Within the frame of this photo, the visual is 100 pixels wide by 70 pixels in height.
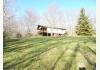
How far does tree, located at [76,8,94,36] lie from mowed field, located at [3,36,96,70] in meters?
0.07

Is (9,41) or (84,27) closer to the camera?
(9,41)

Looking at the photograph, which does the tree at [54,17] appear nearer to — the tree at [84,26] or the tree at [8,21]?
the tree at [84,26]

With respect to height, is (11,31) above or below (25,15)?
below

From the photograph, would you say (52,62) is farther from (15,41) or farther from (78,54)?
(15,41)

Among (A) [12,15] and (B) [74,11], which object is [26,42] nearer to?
(A) [12,15]

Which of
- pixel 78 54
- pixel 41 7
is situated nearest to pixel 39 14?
pixel 41 7

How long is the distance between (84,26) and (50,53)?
0.47 m

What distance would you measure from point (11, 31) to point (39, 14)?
0.34 m

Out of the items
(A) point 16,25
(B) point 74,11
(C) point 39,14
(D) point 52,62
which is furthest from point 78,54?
(A) point 16,25

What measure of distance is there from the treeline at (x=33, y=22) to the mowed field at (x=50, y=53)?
2.8 inches

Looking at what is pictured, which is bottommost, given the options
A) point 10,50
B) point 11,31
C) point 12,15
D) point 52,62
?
point 52,62

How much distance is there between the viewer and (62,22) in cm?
208

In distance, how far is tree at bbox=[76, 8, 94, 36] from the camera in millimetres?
2094

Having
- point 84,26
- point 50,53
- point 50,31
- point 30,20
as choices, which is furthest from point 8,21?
point 84,26
